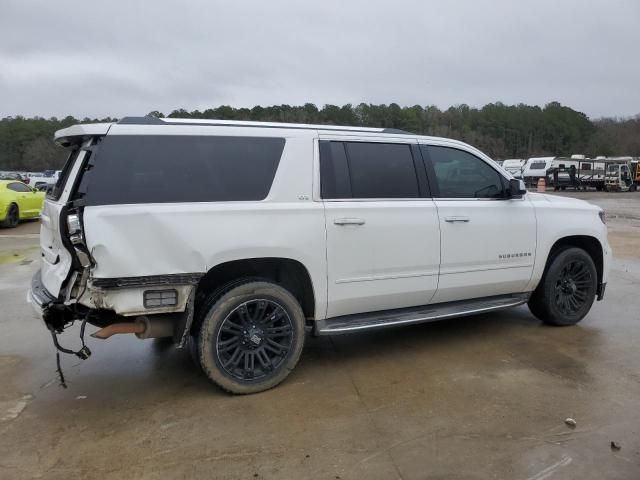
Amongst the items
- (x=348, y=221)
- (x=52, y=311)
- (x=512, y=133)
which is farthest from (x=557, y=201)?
(x=512, y=133)

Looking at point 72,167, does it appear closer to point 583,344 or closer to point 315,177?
point 315,177

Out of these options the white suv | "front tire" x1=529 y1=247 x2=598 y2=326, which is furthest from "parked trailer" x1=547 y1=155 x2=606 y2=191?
the white suv

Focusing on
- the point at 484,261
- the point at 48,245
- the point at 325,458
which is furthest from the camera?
the point at 484,261

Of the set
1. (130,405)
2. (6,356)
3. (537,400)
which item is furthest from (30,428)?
(537,400)

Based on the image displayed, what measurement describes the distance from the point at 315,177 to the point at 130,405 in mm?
2140

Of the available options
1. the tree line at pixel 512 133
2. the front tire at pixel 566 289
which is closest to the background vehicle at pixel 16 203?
the front tire at pixel 566 289

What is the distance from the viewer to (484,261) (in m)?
4.85

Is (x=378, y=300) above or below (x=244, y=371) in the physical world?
above

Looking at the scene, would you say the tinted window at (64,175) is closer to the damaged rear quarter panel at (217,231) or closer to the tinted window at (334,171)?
the damaged rear quarter panel at (217,231)

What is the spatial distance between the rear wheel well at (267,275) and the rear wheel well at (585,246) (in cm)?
270

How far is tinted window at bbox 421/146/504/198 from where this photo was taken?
4797 mm

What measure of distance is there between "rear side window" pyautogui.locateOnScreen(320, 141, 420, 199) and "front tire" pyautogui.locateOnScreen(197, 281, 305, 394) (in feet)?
3.03

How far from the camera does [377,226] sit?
4.26 m

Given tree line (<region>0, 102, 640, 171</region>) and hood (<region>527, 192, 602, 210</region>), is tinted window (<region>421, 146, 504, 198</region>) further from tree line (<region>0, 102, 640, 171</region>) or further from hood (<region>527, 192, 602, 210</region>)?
tree line (<region>0, 102, 640, 171</region>)
